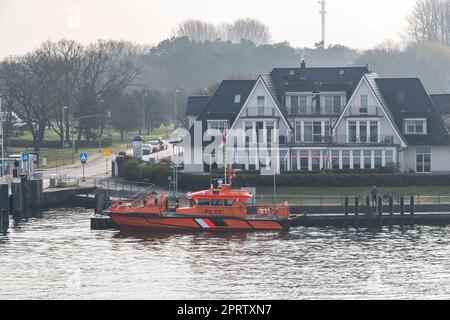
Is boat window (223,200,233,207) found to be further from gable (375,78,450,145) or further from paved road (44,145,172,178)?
paved road (44,145,172,178)

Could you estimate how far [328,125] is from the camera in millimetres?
120062

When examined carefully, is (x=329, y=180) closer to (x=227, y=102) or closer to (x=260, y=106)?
(x=260, y=106)

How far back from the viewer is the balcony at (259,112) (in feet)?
391

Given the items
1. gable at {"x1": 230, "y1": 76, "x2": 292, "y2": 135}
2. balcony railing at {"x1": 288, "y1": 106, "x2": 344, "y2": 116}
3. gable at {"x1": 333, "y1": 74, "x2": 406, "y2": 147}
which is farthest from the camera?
balcony railing at {"x1": 288, "y1": 106, "x2": 344, "y2": 116}

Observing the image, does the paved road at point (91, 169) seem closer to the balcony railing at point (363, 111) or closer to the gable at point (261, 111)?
the gable at point (261, 111)

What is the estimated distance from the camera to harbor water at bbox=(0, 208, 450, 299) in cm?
6919

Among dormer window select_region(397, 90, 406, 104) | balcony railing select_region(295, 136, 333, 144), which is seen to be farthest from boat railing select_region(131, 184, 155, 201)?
dormer window select_region(397, 90, 406, 104)

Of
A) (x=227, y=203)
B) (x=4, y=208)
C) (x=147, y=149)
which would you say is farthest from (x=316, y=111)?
(x=4, y=208)

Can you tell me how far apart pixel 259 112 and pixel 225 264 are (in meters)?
43.0

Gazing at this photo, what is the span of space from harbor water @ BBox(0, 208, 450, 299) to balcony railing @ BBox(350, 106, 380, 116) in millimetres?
25499

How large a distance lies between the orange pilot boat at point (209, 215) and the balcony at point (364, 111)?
26505 mm

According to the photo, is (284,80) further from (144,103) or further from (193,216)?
(144,103)

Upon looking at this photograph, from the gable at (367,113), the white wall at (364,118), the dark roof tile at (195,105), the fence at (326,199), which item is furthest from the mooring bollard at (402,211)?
the dark roof tile at (195,105)
